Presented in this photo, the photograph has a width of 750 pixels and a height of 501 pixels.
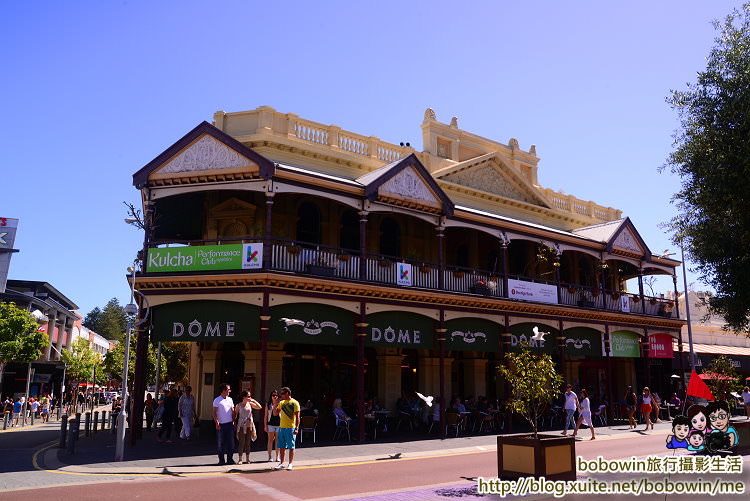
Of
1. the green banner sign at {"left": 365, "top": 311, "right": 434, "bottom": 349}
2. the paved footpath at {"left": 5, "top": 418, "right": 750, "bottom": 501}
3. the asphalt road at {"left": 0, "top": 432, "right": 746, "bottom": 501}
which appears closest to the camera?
the asphalt road at {"left": 0, "top": 432, "right": 746, "bottom": 501}

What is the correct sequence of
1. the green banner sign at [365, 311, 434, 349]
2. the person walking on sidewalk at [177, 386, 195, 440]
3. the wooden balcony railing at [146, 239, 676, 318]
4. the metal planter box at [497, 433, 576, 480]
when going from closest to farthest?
the metal planter box at [497, 433, 576, 480] → the person walking on sidewalk at [177, 386, 195, 440] → the wooden balcony railing at [146, 239, 676, 318] → the green banner sign at [365, 311, 434, 349]

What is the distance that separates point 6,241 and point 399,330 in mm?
28962

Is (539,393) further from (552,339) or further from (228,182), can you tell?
(552,339)

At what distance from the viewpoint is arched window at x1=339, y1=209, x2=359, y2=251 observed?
2309 cm

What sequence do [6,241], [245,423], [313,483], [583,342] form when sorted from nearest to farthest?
1. [313,483]
2. [245,423]
3. [583,342]
4. [6,241]

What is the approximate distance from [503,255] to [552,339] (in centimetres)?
482

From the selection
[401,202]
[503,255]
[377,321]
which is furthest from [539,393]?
[503,255]

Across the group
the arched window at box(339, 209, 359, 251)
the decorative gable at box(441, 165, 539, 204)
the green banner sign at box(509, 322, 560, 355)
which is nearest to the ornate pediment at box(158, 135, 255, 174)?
the arched window at box(339, 209, 359, 251)

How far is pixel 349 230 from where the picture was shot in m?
23.3

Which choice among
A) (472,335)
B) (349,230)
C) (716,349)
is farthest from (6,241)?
(716,349)

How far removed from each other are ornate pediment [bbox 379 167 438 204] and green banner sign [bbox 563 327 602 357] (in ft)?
31.3

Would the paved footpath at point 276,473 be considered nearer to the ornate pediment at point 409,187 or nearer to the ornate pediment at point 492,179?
the ornate pediment at point 409,187

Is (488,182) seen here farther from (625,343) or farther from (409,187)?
(625,343)

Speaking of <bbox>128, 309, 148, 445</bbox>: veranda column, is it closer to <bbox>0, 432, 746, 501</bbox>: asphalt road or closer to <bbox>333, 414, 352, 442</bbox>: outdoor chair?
<bbox>0, 432, 746, 501</bbox>: asphalt road
